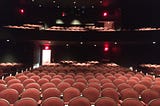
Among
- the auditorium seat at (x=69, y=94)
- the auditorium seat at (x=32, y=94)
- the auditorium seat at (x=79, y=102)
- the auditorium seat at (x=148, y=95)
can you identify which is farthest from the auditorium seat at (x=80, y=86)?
the auditorium seat at (x=79, y=102)

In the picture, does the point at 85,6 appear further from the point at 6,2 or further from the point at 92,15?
the point at 6,2

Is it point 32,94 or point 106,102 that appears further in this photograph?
point 32,94

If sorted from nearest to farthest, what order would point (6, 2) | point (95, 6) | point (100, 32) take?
point (6, 2), point (100, 32), point (95, 6)

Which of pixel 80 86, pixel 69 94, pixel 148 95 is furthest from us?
Answer: pixel 80 86

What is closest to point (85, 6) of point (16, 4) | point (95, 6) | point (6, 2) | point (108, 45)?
point (95, 6)

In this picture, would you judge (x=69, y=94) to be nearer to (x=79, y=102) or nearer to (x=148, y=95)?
(x=79, y=102)

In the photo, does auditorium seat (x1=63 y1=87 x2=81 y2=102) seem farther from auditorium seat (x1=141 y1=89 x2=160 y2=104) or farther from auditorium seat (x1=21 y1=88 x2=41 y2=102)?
auditorium seat (x1=141 y1=89 x2=160 y2=104)

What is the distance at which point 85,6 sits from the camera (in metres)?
30.0

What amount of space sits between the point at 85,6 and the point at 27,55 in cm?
790

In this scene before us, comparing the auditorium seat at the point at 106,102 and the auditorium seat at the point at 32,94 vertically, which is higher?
the auditorium seat at the point at 106,102

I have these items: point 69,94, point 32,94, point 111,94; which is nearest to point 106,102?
point 111,94

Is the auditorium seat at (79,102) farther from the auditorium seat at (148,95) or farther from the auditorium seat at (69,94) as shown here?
the auditorium seat at (148,95)

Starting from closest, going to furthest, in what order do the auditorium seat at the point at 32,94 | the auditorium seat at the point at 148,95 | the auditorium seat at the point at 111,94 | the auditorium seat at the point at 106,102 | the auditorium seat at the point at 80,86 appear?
the auditorium seat at the point at 106,102 < the auditorium seat at the point at 32,94 < the auditorium seat at the point at 148,95 < the auditorium seat at the point at 111,94 < the auditorium seat at the point at 80,86

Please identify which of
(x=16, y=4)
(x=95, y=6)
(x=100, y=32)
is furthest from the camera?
(x=95, y=6)
